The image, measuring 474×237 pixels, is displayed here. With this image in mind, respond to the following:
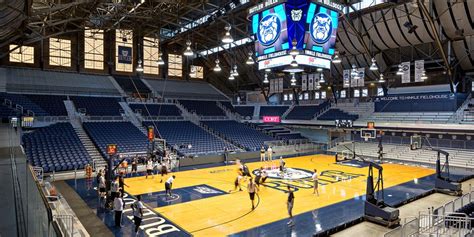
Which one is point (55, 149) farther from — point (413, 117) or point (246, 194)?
point (413, 117)

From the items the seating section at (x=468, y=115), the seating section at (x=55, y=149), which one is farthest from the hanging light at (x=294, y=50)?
the seating section at (x=468, y=115)

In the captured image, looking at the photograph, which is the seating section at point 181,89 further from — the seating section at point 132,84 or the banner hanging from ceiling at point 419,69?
the banner hanging from ceiling at point 419,69

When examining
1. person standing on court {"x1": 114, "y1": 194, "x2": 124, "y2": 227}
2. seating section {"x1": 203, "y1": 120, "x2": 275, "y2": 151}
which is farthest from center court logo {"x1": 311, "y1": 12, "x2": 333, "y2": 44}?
seating section {"x1": 203, "y1": 120, "x2": 275, "y2": 151}

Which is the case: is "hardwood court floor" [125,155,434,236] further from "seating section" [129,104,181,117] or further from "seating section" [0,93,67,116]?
"seating section" [129,104,181,117]

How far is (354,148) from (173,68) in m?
28.8

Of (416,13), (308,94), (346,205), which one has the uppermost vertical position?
(416,13)

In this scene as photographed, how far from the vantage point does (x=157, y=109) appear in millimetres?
39438

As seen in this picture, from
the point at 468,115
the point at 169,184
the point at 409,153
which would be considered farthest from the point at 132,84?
the point at 468,115

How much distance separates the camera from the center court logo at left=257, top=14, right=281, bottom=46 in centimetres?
1341

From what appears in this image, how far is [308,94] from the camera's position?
4641 centimetres

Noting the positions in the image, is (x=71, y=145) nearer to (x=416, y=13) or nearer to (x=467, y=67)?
(x=416, y=13)

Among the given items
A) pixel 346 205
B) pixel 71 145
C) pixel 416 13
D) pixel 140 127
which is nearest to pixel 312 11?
pixel 346 205

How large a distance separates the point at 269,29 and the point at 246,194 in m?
9.46

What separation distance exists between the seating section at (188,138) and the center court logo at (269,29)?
705 inches
